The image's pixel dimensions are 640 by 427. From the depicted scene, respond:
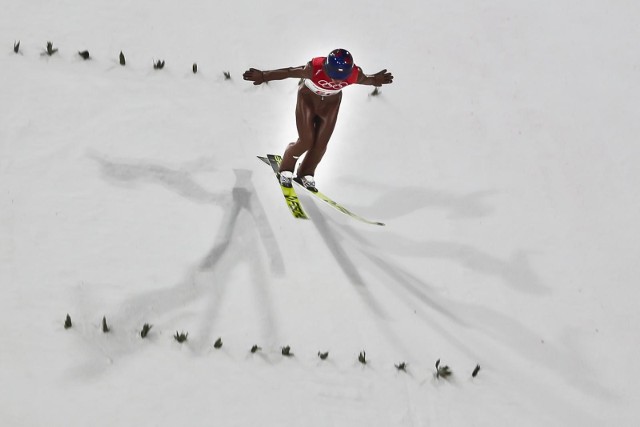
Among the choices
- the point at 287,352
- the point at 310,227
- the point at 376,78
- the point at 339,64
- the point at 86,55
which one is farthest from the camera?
the point at 86,55

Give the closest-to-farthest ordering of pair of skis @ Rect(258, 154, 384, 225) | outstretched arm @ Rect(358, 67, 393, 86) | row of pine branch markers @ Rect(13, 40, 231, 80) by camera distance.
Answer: outstretched arm @ Rect(358, 67, 393, 86) → pair of skis @ Rect(258, 154, 384, 225) → row of pine branch markers @ Rect(13, 40, 231, 80)

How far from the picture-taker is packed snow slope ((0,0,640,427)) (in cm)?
478

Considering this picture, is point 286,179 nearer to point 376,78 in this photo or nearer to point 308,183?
point 308,183

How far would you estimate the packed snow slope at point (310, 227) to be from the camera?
478 cm

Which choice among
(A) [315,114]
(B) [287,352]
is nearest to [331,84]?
(A) [315,114]

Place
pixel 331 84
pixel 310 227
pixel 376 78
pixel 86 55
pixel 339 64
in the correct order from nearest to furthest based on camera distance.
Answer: pixel 339 64, pixel 331 84, pixel 376 78, pixel 310 227, pixel 86 55

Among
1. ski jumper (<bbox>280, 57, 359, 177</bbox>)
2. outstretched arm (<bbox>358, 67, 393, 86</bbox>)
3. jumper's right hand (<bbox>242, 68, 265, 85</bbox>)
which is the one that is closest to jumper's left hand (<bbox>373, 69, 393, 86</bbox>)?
outstretched arm (<bbox>358, 67, 393, 86</bbox>)

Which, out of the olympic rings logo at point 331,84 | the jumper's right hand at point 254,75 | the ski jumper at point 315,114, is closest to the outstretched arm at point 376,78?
the ski jumper at point 315,114

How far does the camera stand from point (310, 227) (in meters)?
5.93

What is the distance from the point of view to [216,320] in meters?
5.07

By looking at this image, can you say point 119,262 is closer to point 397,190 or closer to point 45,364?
point 45,364

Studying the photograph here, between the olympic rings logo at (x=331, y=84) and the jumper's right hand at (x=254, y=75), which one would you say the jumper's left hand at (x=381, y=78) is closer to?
the olympic rings logo at (x=331, y=84)

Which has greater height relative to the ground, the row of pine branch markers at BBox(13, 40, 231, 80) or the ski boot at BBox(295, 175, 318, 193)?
the row of pine branch markers at BBox(13, 40, 231, 80)

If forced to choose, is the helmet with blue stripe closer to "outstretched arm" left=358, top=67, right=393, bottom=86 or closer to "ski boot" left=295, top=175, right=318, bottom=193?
"outstretched arm" left=358, top=67, right=393, bottom=86
